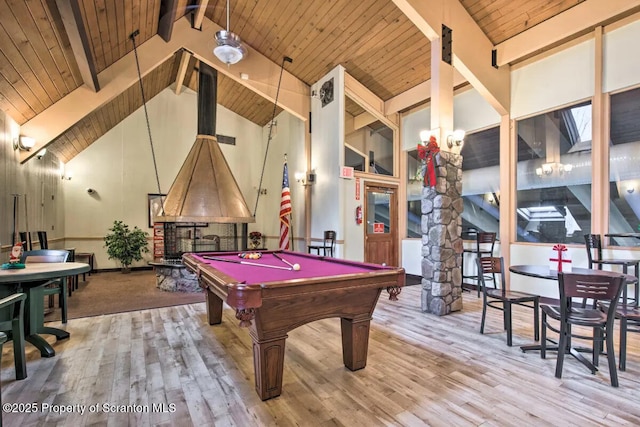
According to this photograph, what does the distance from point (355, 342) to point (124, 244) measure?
6.76 meters

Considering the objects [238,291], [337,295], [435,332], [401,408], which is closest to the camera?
[238,291]

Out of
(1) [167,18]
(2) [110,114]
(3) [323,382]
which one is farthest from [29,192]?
(3) [323,382]

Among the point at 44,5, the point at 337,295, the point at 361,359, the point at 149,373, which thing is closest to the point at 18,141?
the point at 44,5

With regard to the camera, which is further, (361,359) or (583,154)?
(583,154)

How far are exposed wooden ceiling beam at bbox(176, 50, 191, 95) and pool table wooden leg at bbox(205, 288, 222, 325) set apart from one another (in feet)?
15.8

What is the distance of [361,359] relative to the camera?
2643 millimetres

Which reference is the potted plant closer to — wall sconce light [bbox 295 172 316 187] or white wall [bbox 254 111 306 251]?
white wall [bbox 254 111 306 251]

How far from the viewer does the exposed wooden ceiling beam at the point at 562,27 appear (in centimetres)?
397

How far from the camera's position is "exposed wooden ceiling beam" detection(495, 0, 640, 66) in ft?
13.0

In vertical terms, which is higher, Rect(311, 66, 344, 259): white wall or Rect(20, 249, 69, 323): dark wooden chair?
Rect(311, 66, 344, 259): white wall

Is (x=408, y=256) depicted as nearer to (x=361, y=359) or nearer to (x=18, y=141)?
(x=361, y=359)

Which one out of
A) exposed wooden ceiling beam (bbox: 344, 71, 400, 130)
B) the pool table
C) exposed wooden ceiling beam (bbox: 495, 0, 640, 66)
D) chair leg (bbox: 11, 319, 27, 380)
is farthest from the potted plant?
exposed wooden ceiling beam (bbox: 495, 0, 640, 66)

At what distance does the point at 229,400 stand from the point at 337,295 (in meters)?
1.02

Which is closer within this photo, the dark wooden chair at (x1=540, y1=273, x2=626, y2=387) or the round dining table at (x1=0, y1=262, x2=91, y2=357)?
the dark wooden chair at (x1=540, y1=273, x2=626, y2=387)
